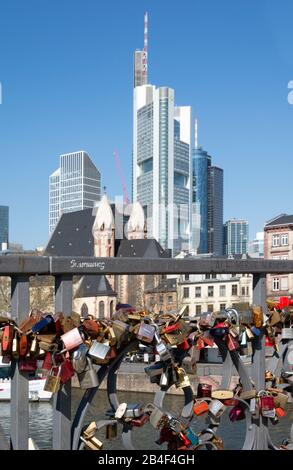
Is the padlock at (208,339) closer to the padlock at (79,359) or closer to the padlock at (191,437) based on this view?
the padlock at (191,437)

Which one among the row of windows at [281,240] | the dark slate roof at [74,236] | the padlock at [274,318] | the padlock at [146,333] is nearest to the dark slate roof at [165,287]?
the row of windows at [281,240]

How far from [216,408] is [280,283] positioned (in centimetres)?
5420

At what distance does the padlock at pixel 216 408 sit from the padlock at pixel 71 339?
96cm

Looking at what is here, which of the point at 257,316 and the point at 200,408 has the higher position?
the point at 257,316

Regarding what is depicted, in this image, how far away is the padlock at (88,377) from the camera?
2.96 meters

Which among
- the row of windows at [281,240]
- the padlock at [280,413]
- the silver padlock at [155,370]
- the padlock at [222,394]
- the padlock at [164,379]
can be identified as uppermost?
the row of windows at [281,240]

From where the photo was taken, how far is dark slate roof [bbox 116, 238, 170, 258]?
87.7m

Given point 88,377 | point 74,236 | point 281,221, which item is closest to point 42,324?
point 88,377

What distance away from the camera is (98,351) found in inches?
119

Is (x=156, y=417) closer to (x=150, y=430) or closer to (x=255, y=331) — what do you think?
(x=255, y=331)

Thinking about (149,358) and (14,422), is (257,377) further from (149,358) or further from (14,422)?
(14,422)

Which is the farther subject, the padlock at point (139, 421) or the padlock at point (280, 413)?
the padlock at point (280, 413)

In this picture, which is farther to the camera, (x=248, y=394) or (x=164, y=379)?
(x=248, y=394)

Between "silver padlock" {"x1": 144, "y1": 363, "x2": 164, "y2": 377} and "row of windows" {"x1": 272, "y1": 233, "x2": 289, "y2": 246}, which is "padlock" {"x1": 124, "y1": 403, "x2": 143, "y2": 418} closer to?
"silver padlock" {"x1": 144, "y1": 363, "x2": 164, "y2": 377}
